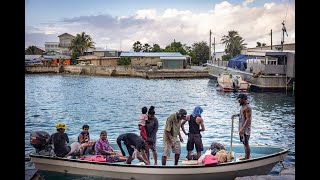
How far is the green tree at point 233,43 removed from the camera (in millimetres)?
49719

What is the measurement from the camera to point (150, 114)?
6352mm

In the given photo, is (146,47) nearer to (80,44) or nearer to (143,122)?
(80,44)

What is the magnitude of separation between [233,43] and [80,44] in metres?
24.1

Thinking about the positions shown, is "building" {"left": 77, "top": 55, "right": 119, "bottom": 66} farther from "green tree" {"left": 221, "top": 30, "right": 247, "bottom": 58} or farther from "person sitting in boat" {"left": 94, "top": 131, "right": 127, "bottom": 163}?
"person sitting in boat" {"left": 94, "top": 131, "right": 127, "bottom": 163}

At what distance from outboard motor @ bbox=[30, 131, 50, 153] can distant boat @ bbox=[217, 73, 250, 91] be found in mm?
24396

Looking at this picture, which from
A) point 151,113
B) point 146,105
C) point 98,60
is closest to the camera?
point 151,113

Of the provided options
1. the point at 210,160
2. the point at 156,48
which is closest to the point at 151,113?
the point at 210,160

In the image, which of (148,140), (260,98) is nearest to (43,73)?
(260,98)

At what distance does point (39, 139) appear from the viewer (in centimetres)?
712

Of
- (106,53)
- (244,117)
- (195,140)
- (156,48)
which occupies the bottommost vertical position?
(195,140)

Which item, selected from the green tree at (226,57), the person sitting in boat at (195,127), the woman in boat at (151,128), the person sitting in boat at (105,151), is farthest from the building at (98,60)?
the person sitting in boat at (195,127)

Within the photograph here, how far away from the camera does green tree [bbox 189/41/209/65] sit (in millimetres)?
50750
